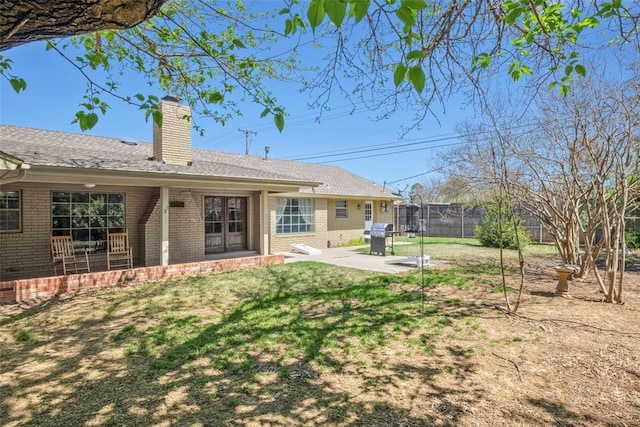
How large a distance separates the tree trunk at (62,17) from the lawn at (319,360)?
2838mm

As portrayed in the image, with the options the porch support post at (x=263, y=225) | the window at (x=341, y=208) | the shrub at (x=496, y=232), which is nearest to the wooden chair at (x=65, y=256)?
the porch support post at (x=263, y=225)

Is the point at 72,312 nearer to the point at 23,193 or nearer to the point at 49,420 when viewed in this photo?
the point at 49,420

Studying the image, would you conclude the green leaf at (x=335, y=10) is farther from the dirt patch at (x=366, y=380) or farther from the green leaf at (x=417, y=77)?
the dirt patch at (x=366, y=380)

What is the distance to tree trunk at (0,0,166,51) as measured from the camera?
58.0 inches

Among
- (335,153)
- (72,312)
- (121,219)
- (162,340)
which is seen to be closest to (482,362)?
(162,340)

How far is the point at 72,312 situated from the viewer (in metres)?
6.13

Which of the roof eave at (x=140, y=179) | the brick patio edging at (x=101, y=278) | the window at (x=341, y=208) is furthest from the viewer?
the window at (x=341, y=208)

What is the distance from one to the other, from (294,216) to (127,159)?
7354mm

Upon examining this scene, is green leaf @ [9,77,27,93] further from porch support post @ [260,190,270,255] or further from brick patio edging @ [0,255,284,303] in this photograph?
porch support post @ [260,190,270,255]

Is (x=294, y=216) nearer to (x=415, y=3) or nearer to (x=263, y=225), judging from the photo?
(x=263, y=225)

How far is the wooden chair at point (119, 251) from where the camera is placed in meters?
9.35

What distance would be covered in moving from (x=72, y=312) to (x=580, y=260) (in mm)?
11305

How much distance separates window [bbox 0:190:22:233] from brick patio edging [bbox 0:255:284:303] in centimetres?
215

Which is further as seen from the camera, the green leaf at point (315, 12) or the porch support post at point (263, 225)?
the porch support post at point (263, 225)
